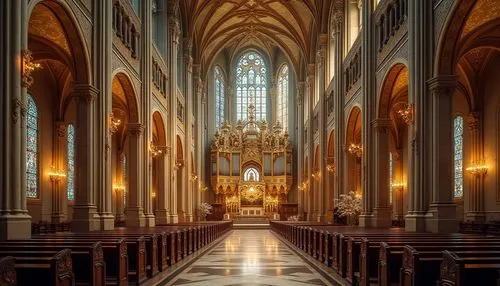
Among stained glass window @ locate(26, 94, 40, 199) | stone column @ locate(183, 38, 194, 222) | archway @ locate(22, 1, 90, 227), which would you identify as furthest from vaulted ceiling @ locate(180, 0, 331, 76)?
stained glass window @ locate(26, 94, 40, 199)

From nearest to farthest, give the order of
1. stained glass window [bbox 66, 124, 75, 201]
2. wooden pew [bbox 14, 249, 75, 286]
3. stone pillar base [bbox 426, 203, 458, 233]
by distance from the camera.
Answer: wooden pew [bbox 14, 249, 75, 286] → stone pillar base [bbox 426, 203, 458, 233] → stained glass window [bbox 66, 124, 75, 201]

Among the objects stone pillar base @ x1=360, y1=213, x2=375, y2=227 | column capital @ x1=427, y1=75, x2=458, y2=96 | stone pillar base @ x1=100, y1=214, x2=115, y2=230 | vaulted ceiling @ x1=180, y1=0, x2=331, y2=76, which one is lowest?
stone pillar base @ x1=360, y1=213, x2=375, y2=227

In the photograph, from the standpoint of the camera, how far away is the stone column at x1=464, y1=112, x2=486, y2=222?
23.8 meters

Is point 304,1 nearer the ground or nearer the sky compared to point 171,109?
nearer the sky

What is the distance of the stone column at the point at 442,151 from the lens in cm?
1577

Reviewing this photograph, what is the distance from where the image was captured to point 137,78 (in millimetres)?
24656

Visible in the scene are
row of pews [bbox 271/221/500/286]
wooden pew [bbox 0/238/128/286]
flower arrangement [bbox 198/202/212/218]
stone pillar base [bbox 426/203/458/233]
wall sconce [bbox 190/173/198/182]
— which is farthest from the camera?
flower arrangement [bbox 198/202/212/218]

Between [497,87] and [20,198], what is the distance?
18.8 metres

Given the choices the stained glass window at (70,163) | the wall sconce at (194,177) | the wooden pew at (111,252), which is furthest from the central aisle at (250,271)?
the wall sconce at (194,177)

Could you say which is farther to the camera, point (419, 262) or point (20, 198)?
point (20, 198)

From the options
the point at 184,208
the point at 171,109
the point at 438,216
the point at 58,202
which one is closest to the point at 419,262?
the point at 438,216

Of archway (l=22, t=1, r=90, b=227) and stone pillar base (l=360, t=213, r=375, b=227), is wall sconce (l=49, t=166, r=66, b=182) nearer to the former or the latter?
archway (l=22, t=1, r=90, b=227)

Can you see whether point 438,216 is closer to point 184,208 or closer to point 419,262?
point 419,262

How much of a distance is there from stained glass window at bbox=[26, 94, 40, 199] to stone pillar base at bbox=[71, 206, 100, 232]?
915 centimetres
